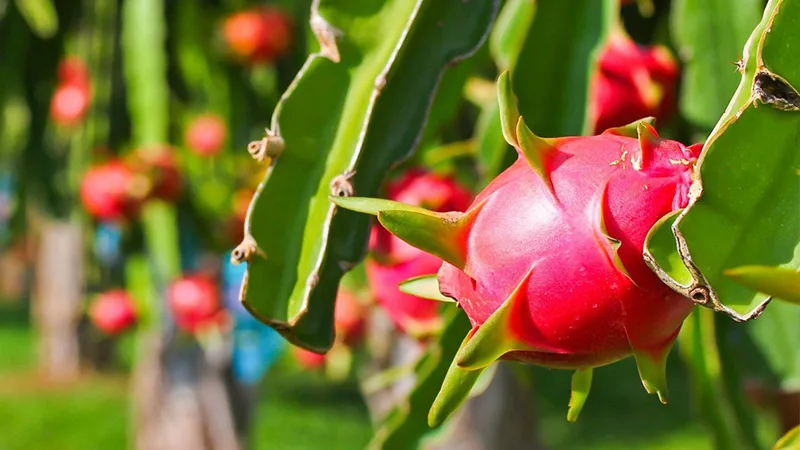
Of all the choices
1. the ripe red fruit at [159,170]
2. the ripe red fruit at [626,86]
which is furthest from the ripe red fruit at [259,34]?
the ripe red fruit at [626,86]

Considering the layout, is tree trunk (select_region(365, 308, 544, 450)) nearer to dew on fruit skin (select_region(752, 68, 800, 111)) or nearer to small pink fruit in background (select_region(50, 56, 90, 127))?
small pink fruit in background (select_region(50, 56, 90, 127))

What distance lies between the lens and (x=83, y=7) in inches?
82.3

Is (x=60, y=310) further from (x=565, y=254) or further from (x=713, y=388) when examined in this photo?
(x=565, y=254)

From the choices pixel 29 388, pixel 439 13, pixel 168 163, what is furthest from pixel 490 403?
pixel 29 388

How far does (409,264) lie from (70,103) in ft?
4.86

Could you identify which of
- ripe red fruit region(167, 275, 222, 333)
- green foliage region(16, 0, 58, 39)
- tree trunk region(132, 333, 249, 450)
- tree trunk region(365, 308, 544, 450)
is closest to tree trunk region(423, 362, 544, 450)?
tree trunk region(365, 308, 544, 450)

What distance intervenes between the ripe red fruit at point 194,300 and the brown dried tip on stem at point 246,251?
1.39 metres

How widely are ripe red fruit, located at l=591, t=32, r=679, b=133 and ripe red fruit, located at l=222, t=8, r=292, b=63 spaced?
994mm

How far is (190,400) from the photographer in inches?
120

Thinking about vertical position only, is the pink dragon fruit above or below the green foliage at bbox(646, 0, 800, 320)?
below

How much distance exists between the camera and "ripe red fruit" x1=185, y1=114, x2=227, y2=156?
2.18 m

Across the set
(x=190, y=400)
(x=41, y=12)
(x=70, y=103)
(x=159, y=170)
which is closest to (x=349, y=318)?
(x=159, y=170)

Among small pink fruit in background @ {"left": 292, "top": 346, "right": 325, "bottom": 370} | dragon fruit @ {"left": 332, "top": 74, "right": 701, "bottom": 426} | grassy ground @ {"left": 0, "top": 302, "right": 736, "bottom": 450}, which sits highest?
dragon fruit @ {"left": 332, "top": 74, "right": 701, "bottom": 426}

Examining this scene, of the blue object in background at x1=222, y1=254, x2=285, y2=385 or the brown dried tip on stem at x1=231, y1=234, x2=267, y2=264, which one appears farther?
the blue object in background at x1=222, y1=254, x2=285, y2=385
